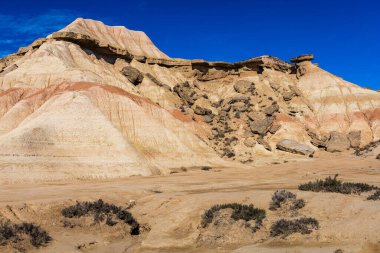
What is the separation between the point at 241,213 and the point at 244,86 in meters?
55.9

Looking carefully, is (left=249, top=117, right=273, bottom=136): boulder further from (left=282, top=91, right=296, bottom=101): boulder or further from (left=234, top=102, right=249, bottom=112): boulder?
(left=282, top=91, right=296, bottom=101): boulder

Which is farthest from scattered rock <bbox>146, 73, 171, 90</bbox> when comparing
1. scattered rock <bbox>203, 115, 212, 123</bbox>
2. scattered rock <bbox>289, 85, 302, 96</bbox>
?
scattered rock <bbox>289, 85, 302, 96</bbox>

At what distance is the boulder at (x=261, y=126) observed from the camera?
58.9 m

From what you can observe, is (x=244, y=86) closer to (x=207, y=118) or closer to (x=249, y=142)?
(x=207, y=118)

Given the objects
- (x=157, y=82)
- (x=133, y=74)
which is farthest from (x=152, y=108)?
(x=157, y=82)

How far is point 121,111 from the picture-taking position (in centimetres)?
4644

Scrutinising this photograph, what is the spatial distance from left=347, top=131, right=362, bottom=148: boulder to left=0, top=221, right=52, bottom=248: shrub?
54970 millimetres

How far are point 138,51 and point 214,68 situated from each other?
1568 cm

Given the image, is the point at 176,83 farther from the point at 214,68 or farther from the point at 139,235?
the point at 139,235

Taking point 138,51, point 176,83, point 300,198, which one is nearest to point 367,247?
point 300,198

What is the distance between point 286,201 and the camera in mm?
14883

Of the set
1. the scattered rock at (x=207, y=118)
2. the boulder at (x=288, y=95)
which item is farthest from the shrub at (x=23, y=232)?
the boulder at (x=288, y=95)

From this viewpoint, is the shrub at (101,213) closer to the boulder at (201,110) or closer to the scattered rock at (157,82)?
the boulder at (201,110)

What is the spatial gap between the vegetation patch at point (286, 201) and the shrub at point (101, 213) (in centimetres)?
517
